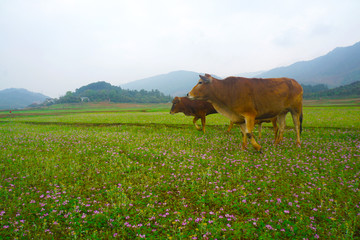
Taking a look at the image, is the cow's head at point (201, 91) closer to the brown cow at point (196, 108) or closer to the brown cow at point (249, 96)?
the brown cow at point (249, 96)

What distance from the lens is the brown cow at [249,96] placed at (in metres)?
8.12

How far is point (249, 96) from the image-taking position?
8.14 meters

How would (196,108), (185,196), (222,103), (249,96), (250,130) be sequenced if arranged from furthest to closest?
(196,108)
(222,103)
(249,96)
(250,130)
(185,196)

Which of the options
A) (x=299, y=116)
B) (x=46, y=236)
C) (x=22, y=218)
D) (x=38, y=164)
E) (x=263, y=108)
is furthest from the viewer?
(x=299, y=116)

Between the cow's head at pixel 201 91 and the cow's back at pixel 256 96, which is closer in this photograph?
the cow's back at pixel 256 96

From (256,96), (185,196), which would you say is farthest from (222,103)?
(185,196)

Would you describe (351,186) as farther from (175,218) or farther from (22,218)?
(22,218)

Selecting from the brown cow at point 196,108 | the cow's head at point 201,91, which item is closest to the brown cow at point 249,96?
the cow's head at point 201,91

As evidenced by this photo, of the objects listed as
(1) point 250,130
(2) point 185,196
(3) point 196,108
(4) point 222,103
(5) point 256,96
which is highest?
(5) point 256,96

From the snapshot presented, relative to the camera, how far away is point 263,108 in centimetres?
823

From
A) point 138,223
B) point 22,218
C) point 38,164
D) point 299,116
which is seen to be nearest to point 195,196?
point 138,223

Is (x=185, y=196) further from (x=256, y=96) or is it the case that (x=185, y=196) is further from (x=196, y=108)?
(x=196, y=108)

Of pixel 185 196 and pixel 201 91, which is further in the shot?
pixel 201 91

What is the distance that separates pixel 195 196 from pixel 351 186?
13.2 feet
